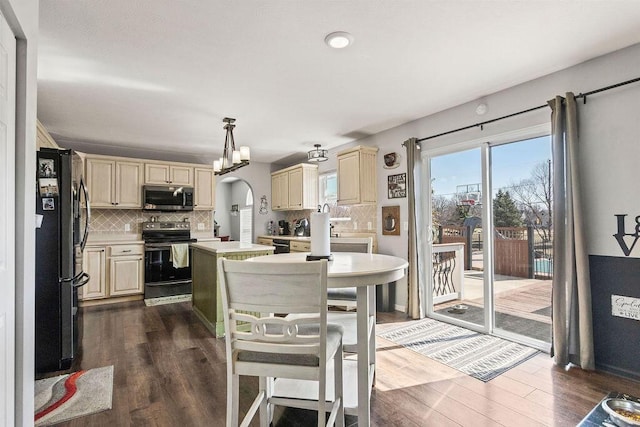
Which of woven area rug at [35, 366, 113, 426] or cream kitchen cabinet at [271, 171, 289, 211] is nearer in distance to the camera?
woven area rug at [35, 366, 113, 426]

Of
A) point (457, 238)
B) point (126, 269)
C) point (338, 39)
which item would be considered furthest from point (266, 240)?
point (338, 39)

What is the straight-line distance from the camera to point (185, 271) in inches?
202

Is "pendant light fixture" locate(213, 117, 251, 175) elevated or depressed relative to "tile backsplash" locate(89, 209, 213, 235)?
elevated

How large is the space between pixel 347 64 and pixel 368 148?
1957 millimetres

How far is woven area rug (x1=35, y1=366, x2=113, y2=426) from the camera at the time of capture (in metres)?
1.95

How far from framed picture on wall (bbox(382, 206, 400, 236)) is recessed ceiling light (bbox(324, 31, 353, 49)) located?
234 cm

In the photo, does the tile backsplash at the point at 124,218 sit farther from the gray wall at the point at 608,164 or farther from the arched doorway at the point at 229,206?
the gray wall at the point at 608,164

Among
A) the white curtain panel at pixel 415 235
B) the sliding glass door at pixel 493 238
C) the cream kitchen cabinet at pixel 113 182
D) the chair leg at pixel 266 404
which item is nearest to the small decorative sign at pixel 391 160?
the white curtain panel at pixel 415 235

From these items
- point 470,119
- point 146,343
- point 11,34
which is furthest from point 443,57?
point 146,343

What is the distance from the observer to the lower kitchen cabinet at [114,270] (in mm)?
4613

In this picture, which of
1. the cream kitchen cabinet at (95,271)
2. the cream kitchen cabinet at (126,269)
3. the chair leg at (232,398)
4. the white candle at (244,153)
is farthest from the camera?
the cream kitchen cabinet at (126,269)

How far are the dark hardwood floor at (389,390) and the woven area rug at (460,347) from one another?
10 cm

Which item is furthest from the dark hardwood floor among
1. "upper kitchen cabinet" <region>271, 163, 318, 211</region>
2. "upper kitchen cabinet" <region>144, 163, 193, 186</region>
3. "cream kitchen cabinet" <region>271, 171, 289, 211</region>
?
"cream kitchen cabinet" <region>271, 171, 289, 211</region>

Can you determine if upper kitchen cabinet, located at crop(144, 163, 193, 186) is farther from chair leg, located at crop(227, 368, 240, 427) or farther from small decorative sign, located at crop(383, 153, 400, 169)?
chair leg, located at crop(227, 368, 240, 427)
